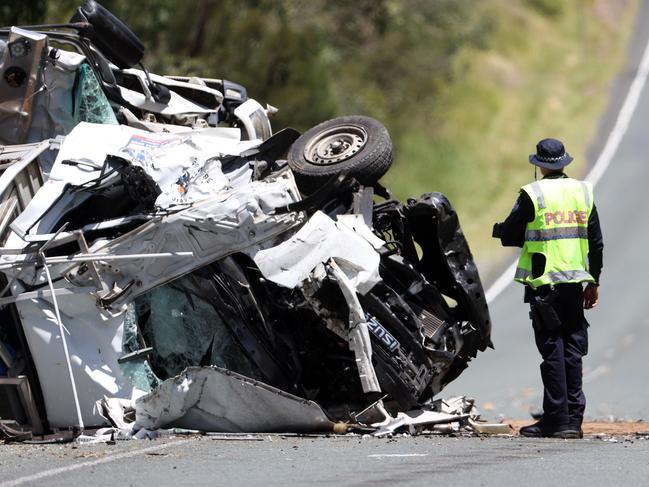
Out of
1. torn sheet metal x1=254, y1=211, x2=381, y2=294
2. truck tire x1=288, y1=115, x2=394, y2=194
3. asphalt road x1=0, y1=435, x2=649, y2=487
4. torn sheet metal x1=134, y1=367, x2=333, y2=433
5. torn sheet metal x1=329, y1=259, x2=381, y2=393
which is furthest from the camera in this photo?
truck tire x1=288, y1=115, x2=394, y2=194

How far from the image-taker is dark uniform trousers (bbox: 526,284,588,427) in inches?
338

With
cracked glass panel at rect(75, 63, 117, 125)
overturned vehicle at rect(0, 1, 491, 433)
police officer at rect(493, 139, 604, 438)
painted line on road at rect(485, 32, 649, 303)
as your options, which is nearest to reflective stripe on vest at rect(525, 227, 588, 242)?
police officer at rect(493, 139, 604, 438)

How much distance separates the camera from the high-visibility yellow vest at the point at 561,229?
28.3ft

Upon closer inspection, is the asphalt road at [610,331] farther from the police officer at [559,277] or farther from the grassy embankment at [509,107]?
the police officer at [559,277]

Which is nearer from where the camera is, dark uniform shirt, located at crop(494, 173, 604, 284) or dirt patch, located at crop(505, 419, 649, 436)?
dark uniform shirt, located at crop(494, 173, 604, 284)

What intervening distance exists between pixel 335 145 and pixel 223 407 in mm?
2428

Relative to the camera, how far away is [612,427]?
387 inches

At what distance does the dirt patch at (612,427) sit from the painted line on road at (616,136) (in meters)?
10.3

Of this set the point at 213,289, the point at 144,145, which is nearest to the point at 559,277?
the point at 213,289

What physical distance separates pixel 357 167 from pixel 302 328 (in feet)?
4.30

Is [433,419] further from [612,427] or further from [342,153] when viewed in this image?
[342,153]

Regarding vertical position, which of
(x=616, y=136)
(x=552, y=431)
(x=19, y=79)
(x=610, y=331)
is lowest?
(x=552, y=431)

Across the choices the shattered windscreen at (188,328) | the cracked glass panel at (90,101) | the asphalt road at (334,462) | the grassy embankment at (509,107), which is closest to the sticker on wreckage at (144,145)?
the cracked glass panel at (90,101)

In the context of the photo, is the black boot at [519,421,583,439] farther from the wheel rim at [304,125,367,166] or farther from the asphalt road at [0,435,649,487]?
the wheel rim at [304,125,367,166]
